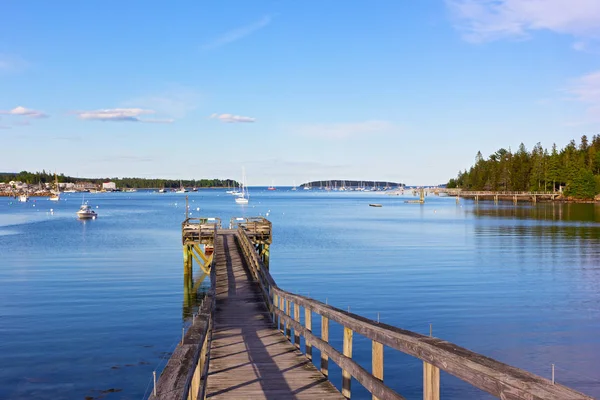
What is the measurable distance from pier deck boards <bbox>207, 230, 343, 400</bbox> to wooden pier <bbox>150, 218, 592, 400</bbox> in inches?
0.7

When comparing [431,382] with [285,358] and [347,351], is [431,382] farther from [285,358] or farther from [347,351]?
[285,358]

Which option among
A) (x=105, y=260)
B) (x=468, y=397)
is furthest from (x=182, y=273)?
(x=468, y=397)

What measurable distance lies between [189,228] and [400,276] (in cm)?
1423

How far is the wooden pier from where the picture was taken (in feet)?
17.4

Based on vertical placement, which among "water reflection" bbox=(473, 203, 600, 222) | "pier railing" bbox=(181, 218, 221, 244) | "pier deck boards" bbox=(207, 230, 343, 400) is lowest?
"water reflection" bbox=(473, 203, 600, 222)

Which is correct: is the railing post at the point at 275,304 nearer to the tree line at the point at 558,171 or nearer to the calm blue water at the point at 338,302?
the calm blue water at the point at 338,302

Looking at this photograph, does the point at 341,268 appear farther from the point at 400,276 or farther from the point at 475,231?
the point at 475,231

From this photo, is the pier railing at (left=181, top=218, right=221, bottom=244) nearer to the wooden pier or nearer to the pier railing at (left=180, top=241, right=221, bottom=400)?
the wooden pier

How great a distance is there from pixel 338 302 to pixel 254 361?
17.6 metres


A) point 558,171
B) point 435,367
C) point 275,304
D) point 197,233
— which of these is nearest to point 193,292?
point 197,233

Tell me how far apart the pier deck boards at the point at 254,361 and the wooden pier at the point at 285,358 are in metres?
0.02

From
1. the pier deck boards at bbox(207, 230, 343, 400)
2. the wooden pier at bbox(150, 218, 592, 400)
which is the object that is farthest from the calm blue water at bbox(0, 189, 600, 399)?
the wooden pier at bbox(150, 218, 592, 400)

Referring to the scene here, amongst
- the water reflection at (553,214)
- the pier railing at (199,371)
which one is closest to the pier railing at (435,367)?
the pier railing at (199,371)

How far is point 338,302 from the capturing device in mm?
29328
